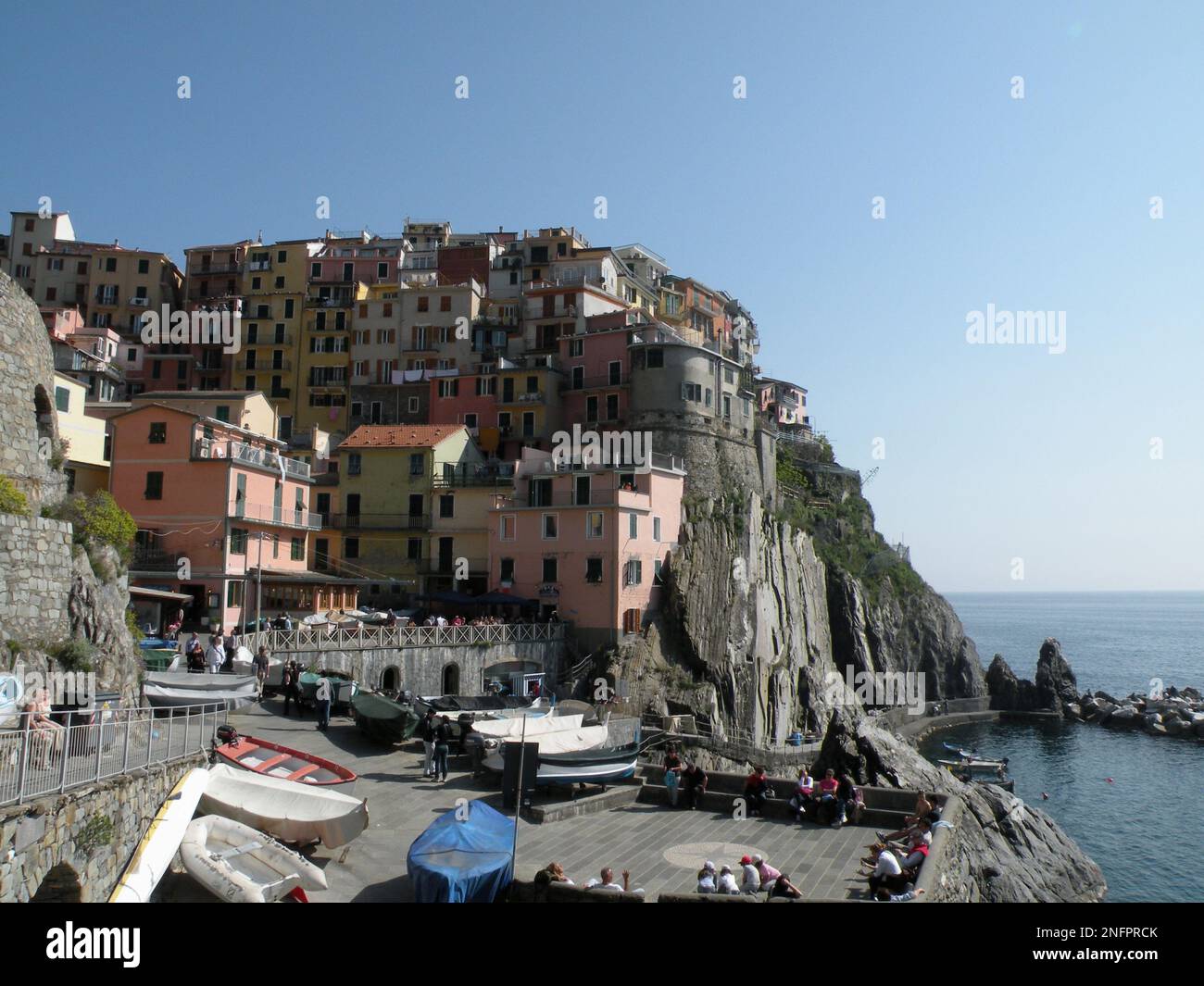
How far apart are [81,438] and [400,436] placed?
17.5m

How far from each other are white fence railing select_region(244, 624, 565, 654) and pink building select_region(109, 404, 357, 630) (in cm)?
370

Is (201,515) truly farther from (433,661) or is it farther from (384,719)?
(384,719)

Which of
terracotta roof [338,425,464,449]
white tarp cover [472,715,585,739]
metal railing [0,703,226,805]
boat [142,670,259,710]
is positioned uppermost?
terracotta roof [338,425,464,449]

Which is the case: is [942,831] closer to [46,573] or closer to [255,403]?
[46,573]

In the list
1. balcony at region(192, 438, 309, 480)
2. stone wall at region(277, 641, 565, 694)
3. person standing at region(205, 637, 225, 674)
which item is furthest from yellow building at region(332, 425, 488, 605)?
person standing at region(205, 637, 225, 674)

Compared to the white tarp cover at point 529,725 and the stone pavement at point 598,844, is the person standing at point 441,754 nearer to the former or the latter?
the stone pavement at point 598,844

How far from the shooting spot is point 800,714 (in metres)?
53.3

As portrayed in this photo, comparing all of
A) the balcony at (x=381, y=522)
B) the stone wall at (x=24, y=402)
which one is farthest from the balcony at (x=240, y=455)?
the stone wall at (x=24, y=402)

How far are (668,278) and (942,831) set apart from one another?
6614 centimetres

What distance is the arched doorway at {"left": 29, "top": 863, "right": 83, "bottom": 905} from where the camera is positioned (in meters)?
11.2

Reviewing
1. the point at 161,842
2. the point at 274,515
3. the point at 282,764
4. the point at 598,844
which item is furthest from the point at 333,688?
the point at 274,515

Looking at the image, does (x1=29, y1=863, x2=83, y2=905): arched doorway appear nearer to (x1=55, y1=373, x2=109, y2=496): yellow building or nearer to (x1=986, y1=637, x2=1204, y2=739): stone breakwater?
(x1=55, y1=373, x2=109, y2=496): yellow building

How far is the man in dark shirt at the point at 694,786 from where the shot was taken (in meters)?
20.0
